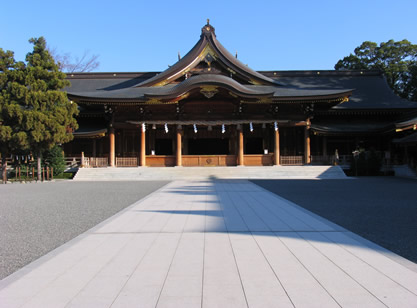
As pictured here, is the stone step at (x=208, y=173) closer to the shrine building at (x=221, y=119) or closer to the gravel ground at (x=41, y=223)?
the shrine building at (x=221, y=119)

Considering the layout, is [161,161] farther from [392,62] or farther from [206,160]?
[392,62]

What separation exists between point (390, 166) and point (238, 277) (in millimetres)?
21056

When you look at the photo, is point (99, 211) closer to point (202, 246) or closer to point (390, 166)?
point (202, 246)

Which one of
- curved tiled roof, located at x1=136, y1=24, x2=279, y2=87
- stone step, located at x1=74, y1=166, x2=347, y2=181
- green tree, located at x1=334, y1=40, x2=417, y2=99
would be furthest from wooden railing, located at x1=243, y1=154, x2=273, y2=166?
green tree, located at x1=334, y1=40, x2=417, y2=99

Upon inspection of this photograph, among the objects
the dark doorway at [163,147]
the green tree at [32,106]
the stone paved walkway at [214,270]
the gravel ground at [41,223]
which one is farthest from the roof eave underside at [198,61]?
the stone paved walkway at [214,270]

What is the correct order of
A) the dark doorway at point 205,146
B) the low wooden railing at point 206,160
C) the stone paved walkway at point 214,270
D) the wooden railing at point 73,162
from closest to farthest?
the stone paved walkway at point 214,270, the low wooden railing at point 206,160, the wooden railing at point 73,162, the dark doorway at point 205,146

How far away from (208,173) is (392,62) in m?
32.3

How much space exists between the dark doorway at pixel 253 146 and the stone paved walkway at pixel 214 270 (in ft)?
59.5

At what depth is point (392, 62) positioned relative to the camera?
37656 millimetres

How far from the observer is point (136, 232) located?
17.4ft

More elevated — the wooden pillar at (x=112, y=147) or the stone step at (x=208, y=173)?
the wooden pillar at (x=112, y=147)

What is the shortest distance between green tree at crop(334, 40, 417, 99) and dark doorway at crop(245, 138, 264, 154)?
21548 millimetres

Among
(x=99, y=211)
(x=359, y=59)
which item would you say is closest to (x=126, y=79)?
(x=99, y=211)

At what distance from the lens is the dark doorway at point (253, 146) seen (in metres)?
23.8
